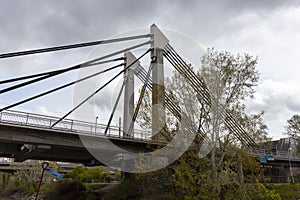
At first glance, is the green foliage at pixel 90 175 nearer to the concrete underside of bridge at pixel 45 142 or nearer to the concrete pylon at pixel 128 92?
the concrete underside of bridge at pixel 45 142

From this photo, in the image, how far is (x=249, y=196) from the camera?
1608 centimetres

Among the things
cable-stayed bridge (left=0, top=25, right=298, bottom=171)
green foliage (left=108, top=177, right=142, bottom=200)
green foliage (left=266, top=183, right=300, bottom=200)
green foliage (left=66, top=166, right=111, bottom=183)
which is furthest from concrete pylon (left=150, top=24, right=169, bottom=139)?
green foliage (left=66, top=166, right=111, bottom=183)

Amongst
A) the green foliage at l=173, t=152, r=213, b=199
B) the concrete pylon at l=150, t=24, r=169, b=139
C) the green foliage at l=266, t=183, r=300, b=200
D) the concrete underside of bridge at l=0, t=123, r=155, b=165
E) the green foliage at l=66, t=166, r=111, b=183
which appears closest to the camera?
A: the green foliage at l=173, t=152, r=213, b=199

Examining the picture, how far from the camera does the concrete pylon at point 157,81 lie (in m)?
16.9

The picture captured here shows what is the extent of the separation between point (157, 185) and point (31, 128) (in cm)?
992

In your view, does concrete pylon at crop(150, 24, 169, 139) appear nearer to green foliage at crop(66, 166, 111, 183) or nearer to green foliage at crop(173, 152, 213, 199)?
green foliage at crop(173, 152, 213, 199)

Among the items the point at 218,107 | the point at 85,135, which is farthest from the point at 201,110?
the point at 85,135

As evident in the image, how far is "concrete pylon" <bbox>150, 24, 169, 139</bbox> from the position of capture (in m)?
16.9

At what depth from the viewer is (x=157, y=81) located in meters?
22.7

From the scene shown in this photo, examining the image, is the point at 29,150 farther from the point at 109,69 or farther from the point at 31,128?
the point at 109,69

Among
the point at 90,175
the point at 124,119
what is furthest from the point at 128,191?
the point at 90,175

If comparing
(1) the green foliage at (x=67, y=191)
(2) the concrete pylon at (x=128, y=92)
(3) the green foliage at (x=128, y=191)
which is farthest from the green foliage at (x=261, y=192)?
(1) the green foliage at (x=67, y=191)

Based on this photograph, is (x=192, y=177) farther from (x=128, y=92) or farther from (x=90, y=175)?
(x=90, y=175)

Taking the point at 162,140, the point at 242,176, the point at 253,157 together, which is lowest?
the point at 242,176
